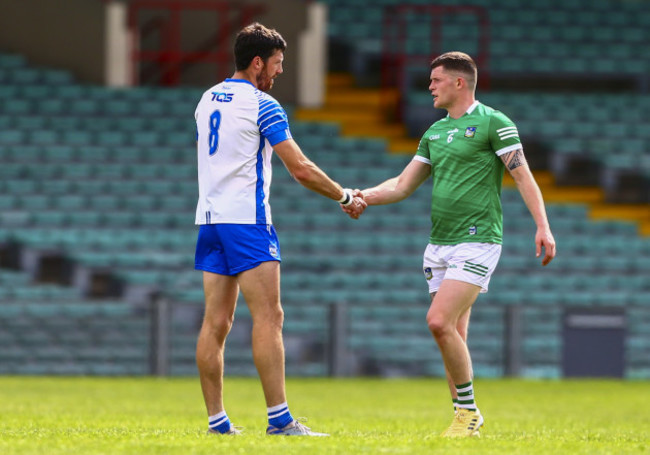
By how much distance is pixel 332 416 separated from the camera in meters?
10.5

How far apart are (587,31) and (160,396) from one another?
13.6m

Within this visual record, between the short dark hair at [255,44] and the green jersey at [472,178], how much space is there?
47.9 inches

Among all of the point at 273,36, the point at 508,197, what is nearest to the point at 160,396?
the point at 273,36

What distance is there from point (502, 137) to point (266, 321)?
1688mm

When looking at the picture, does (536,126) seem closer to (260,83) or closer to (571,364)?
(571,364)

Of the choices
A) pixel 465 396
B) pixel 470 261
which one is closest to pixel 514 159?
pixel 470 261

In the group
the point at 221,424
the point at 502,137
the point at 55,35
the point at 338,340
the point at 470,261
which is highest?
the point at 55,35

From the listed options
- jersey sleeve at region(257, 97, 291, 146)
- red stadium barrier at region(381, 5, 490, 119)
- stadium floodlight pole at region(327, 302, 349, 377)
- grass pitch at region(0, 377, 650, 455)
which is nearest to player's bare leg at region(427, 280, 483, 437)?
grass pitch at region(0, 377, 650, 455)

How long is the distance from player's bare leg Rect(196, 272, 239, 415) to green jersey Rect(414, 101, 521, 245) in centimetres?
130

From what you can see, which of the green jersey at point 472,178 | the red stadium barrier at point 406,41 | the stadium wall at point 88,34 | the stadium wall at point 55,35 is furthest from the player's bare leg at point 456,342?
the stadium wall at point 55,35

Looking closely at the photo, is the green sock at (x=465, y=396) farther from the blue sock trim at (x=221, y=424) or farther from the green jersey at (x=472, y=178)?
the blue sock trim at (x=221, y=424)

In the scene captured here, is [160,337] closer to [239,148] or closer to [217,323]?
[217,323]

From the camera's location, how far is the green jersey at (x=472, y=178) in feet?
23.8

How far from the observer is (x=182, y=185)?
1947 cm
